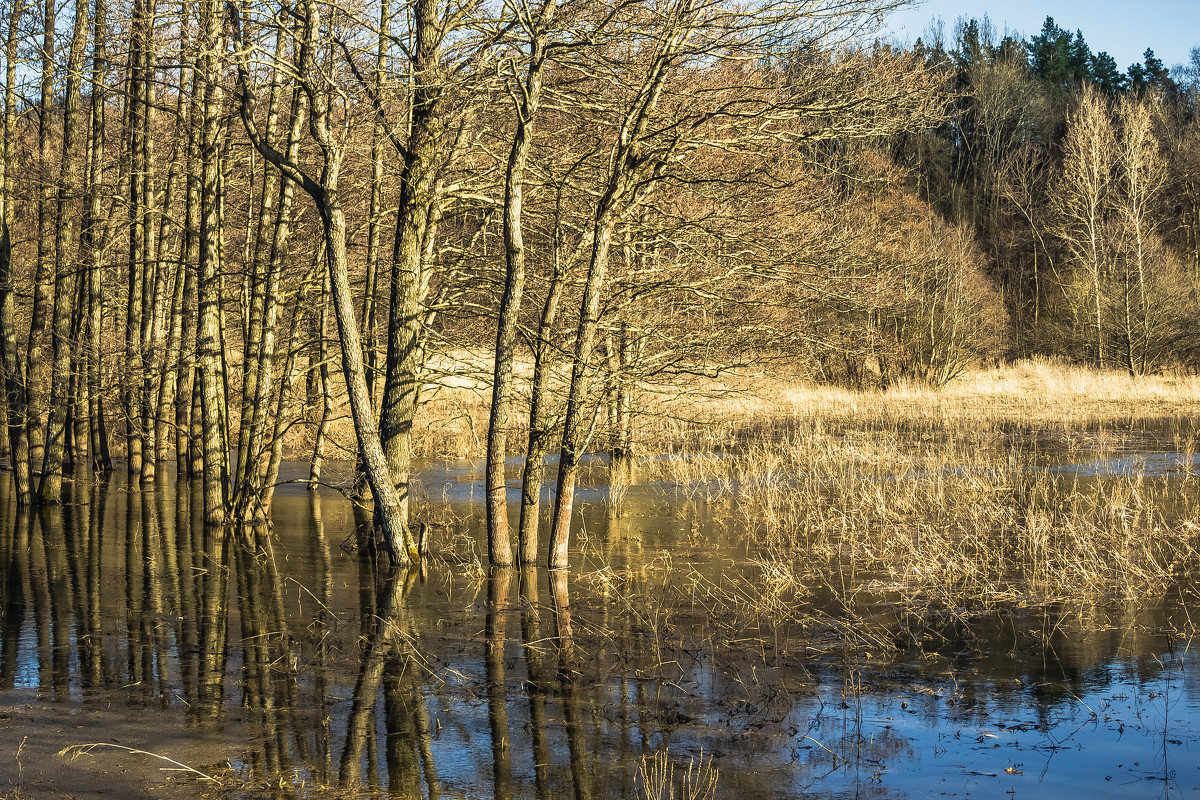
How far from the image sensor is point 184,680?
7.64 meters

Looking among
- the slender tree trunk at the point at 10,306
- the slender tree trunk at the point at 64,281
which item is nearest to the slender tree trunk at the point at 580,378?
the slender tree trunk at the point at 64,281

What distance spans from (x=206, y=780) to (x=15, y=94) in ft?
41.8

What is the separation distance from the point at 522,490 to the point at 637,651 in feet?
12.7

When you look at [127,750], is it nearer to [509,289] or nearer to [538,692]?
[538,692]

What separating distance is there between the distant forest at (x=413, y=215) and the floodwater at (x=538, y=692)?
1787 mm

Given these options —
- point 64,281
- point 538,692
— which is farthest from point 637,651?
point 64,281

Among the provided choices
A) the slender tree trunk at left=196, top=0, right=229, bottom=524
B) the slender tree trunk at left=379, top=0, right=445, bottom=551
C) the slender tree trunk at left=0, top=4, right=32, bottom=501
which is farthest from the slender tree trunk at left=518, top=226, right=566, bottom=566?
the slender tree trunk at left=0, top=4, right=32, bottom=501

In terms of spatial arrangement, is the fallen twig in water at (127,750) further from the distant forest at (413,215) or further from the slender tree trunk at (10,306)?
the slender tree trunk at (10,306)

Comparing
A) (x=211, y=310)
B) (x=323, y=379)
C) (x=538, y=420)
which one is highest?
(x=211, y=310)

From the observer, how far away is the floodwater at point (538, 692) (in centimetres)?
590

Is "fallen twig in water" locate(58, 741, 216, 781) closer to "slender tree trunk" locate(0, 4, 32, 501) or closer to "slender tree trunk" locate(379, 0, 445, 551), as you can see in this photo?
"slender tree trunk" locate(379, 0, 445, 551)

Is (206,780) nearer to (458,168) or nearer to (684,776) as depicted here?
(684,776)

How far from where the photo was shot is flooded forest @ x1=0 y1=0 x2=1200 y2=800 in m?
6.54

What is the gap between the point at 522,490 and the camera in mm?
12023
